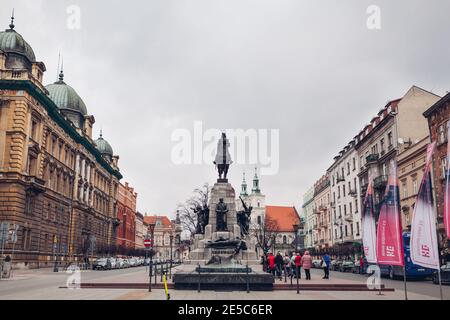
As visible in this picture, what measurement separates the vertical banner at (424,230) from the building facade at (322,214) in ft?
213

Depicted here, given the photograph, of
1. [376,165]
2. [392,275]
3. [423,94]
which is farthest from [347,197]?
[392,275]

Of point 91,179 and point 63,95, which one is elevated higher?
point 63,95

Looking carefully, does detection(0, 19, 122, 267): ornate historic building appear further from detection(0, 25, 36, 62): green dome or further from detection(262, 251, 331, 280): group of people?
detection(262, 251, 331, 280): group of people

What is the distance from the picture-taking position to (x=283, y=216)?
13575 centimetres

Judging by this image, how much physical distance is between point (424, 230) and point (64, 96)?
207ft

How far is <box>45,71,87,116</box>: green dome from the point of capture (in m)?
67.3

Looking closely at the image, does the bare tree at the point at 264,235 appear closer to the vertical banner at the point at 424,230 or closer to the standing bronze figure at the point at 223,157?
the standing bronze figure at the point at 223,157

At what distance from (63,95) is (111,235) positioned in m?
30.9

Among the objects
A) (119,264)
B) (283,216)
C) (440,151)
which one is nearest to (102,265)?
(119,264)

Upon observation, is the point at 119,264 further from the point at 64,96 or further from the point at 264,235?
the point at 264,235

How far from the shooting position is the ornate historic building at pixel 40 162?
139ft

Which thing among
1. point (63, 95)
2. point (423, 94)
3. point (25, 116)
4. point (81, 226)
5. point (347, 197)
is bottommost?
point (81, 226)
